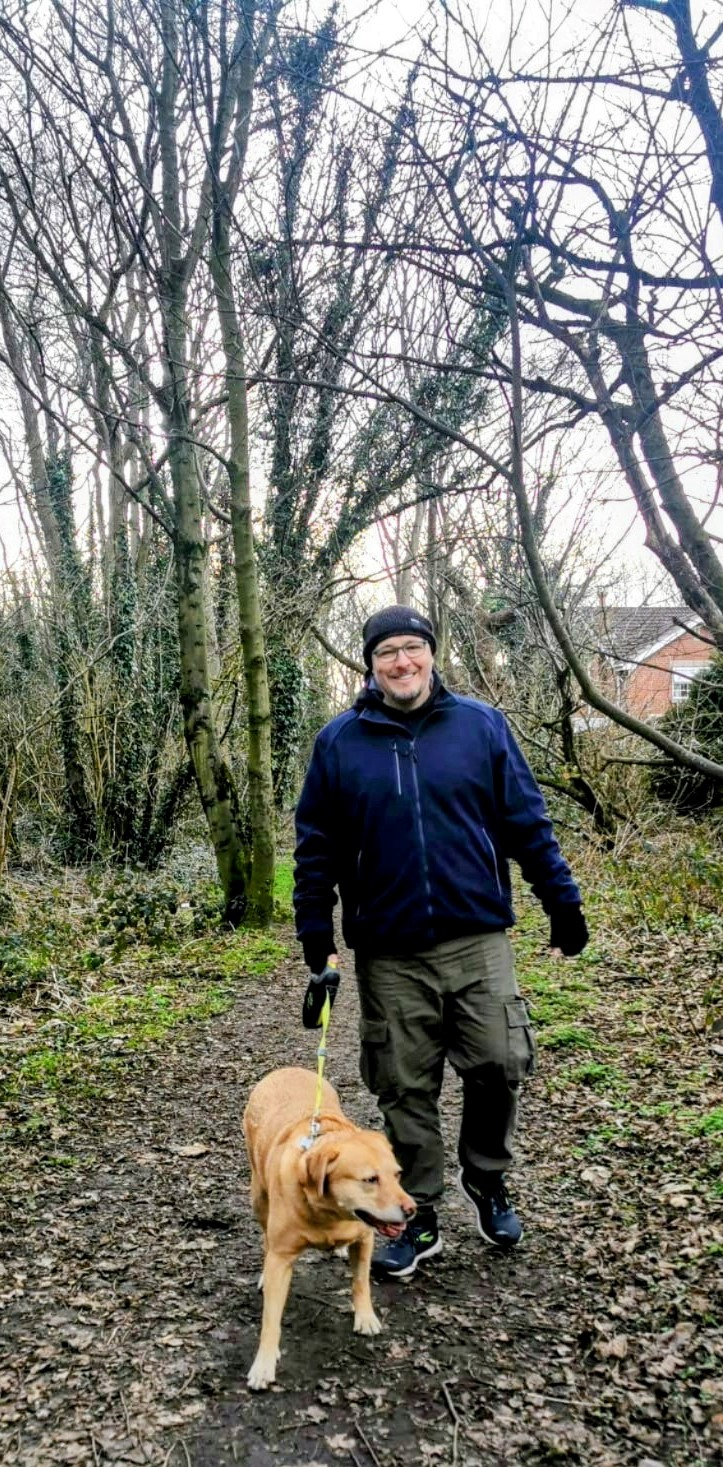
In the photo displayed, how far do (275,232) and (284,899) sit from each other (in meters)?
7.51

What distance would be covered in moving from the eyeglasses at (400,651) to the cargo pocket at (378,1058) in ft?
4.36

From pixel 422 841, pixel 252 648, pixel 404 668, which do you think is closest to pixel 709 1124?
pixel 422 841

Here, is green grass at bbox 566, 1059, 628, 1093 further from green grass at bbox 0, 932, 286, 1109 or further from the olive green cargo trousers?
green grass at bbox 0, 932, 286, 1109

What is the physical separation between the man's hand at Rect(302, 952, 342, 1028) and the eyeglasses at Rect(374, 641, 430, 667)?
1133 millimetres

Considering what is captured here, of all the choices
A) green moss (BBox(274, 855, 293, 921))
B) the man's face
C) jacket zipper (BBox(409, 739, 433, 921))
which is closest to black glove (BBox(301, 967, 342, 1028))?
jacket zipper (BBox(409, 739, 433, 921))

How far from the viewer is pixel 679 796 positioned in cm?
1341

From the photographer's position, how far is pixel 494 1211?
3.70 meters

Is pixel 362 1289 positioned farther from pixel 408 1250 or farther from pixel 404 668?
pixel 404 668

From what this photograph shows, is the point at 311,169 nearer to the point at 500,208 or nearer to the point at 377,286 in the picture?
the point at 377,286

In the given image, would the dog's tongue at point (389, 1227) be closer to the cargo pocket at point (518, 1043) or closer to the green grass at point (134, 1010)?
the cargo pocket at point (518, 1043)

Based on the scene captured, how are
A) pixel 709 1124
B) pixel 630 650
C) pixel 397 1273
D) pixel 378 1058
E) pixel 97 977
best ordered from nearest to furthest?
pixel 397 1273
pixel 378 1058
pixel 709 1124
pixel 97 977
pixel 630 650

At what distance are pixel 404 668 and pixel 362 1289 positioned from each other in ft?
6.83

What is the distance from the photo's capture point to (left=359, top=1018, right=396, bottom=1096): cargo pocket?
3568 millimetres

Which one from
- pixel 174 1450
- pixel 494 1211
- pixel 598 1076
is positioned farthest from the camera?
pixel 598 1076
